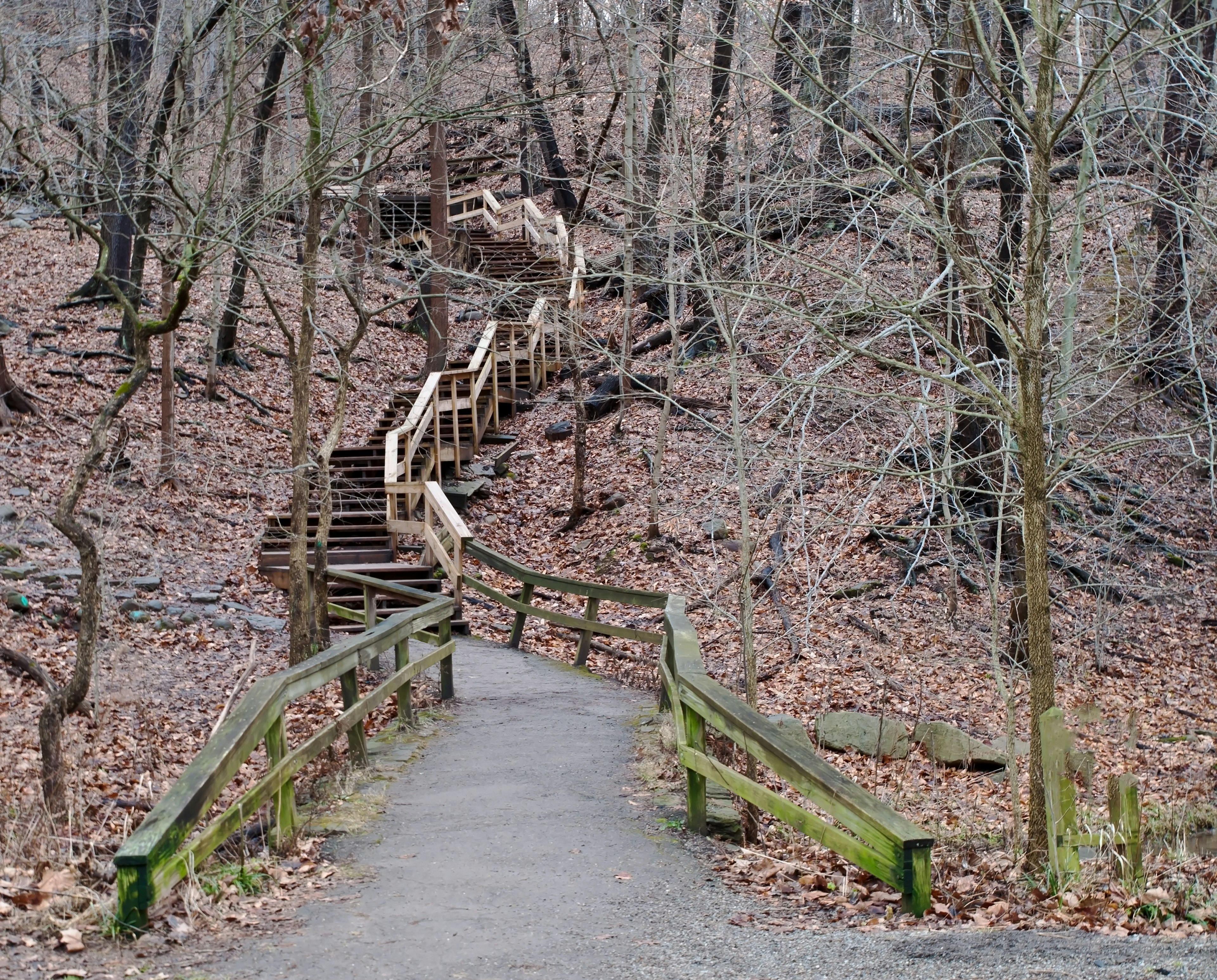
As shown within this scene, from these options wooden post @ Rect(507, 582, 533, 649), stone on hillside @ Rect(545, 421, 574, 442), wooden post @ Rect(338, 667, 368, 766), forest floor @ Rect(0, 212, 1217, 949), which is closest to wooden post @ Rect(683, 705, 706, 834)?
forest floor @ Rect(0, 212, 1217, 949)

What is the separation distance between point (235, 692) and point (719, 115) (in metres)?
16.8

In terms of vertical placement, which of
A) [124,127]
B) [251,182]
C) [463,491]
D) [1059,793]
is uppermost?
[251,182]

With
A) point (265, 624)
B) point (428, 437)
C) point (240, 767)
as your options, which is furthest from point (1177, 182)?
point (428, 437)

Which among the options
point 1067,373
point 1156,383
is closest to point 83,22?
point 1067,373

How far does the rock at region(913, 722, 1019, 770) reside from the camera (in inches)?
418

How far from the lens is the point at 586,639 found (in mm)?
12961

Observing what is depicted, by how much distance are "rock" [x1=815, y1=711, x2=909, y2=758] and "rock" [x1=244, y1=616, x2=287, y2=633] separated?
6.74 m

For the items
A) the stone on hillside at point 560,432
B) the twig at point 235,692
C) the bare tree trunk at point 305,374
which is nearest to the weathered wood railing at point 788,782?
the twig at point 235,692

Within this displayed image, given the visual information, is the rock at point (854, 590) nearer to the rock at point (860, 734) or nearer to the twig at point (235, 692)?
the rock at point (860, 734)

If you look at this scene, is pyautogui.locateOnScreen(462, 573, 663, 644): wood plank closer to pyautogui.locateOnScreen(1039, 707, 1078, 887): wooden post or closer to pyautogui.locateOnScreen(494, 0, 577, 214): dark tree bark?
pyautogui.locateOnScreen(1039, 707, 1078, 887): wooden post

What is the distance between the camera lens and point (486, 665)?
12.7 metres

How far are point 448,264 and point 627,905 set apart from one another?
65.2 ft

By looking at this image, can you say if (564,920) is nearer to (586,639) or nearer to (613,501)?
(586,639)

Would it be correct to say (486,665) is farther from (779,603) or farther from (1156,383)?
(1156,383)
